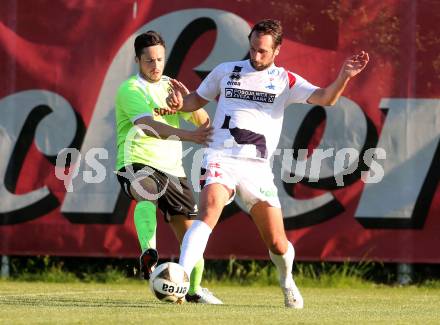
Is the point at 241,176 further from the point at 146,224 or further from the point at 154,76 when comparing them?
the point at 154,76

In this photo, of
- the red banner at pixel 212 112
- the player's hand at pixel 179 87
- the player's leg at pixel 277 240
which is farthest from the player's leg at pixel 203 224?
the red banner at pixel 212 112

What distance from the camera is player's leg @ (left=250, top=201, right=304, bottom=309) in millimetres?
6891

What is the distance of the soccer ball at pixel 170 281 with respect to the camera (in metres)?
6.42

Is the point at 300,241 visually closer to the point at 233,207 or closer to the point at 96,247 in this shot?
the point at 233,207

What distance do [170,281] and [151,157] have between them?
1.50 m

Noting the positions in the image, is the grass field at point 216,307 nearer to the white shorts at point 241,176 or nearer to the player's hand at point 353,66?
the white shorts at point 241,176

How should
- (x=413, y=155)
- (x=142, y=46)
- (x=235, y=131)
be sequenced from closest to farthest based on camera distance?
(x=235, y=131), (x=142, y=46), (x=413, y=155)

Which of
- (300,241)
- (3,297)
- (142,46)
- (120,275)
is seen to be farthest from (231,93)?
(120,275)

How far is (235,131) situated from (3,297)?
2448 mm

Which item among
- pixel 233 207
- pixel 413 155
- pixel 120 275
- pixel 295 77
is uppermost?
pixel 295 77

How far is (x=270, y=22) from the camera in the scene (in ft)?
→ 22.9

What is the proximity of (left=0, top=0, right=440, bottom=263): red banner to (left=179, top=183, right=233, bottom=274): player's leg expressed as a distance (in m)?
3.26

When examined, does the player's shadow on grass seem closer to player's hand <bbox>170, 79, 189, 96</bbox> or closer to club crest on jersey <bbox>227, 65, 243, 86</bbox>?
player's hand <bbox>170, 79, 189, 96</bbox>

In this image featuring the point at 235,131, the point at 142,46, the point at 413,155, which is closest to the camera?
the point at 235,131
